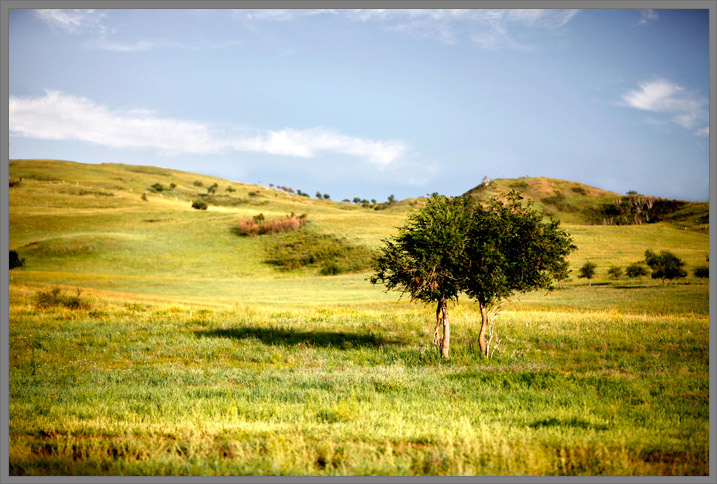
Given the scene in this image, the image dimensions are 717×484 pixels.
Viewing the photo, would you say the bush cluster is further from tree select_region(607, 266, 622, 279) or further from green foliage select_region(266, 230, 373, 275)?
tree select_region(607, 266, 622, 279)

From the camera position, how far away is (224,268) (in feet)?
247

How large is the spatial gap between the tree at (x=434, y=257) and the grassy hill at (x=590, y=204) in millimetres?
102786

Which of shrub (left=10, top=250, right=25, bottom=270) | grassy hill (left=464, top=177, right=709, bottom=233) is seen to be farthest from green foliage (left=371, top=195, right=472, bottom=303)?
grassy hill (left=464, top=177, right=709, bottom=233)

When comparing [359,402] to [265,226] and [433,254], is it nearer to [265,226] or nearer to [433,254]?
[433,254]

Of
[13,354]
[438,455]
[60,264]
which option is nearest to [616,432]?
[438,455]

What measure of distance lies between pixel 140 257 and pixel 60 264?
11.3m

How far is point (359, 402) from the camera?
11.4 meters

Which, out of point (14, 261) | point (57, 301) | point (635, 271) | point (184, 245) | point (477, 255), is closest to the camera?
point (477, 255)

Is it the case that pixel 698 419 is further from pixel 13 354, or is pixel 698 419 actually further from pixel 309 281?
pixel 309 281

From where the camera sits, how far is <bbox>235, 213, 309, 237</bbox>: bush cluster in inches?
3664

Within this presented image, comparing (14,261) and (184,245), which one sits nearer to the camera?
(14,261)

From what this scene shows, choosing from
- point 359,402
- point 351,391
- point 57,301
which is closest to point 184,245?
point 57,301

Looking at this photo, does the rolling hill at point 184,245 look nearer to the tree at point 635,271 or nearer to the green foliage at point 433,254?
the tree at point 635,271

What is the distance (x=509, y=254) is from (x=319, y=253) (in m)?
63.3
